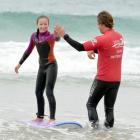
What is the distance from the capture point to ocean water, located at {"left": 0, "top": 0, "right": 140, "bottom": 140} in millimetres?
8578

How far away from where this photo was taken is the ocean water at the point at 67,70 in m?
8.58

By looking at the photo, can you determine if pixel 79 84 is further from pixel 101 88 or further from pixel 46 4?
pixel 46 4

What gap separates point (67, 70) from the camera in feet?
54.3

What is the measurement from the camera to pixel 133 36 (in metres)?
27.7

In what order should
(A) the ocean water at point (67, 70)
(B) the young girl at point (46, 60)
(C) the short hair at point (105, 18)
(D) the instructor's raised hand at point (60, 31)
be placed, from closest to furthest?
1. (D) the instructor's raised hand at point (60, 31)
2. (C) the short hair at point (105, 18)
3. (A) the ocean water at point (67, 70)
4. (B) the young girl at point (46, 60)

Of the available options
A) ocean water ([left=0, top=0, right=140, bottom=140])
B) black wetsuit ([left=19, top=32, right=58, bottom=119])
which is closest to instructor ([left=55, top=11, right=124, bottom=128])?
ocean water ([left=0, top=0, right=140, bottom=140])

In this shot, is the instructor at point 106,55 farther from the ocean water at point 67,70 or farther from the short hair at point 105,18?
the ocean water at point 67,70

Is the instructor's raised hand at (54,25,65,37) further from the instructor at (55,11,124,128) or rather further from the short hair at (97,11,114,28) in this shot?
the short hair at (97,11,114,28)

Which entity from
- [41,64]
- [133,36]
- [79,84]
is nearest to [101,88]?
[41,64]

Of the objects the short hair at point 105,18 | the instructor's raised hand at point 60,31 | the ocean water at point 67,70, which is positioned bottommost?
the ocean water at point 67,70

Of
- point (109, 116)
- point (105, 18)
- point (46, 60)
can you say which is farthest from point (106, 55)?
point (46, 60)

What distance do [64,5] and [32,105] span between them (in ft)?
67.4

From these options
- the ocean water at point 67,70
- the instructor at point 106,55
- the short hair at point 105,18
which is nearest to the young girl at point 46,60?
the ocean water at point 67,70

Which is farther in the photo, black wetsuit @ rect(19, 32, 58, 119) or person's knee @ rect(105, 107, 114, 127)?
black wetsuit @ rect(19, 32, 58, 119)
